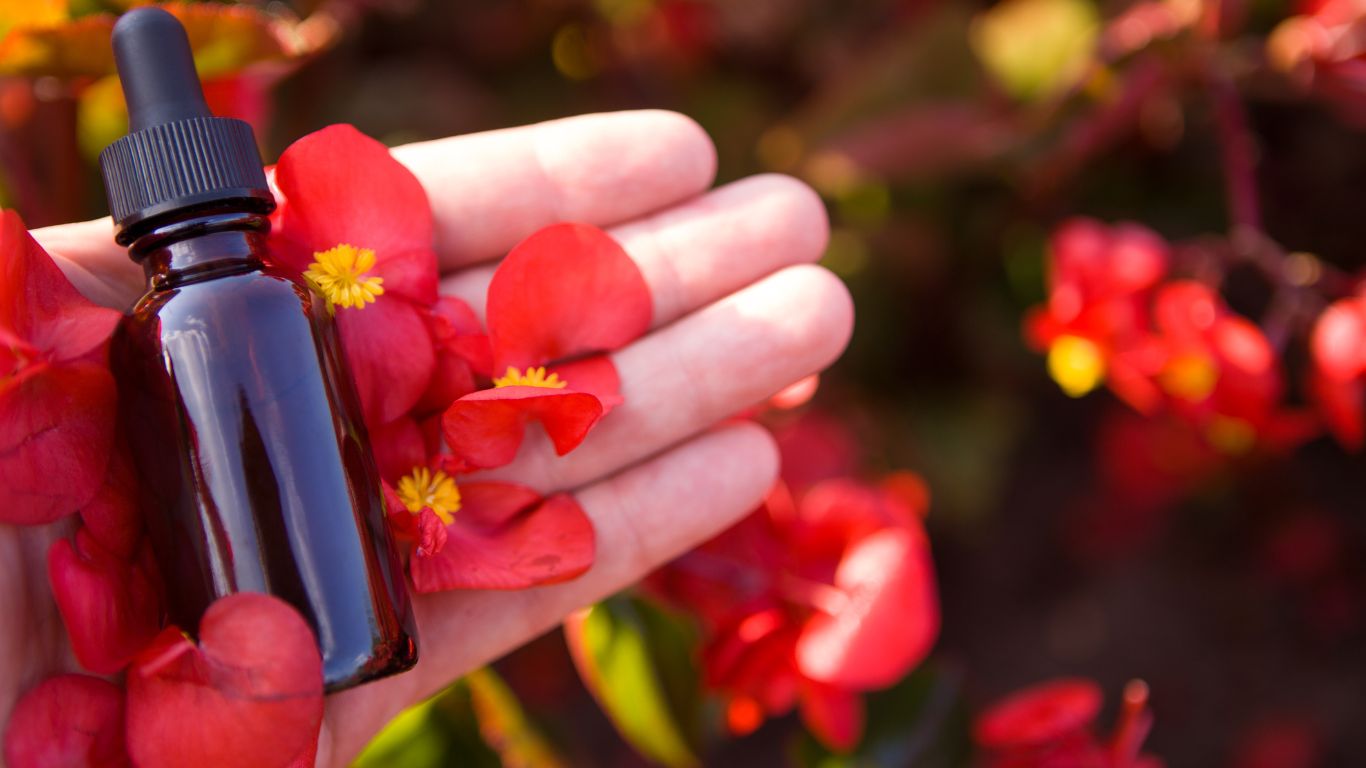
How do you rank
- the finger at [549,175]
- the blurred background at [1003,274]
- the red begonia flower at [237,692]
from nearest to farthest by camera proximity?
the red begonia flower at [237,692]
the finger at [549,175]
the blurred background at [1003,274]

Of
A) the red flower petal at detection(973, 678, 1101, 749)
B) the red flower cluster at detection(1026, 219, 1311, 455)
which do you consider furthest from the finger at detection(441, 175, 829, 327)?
the red flower petal at detection(973, 678, 1101, 749)

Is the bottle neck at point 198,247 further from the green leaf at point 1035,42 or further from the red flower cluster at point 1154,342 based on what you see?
the green leaf at point 1035,42

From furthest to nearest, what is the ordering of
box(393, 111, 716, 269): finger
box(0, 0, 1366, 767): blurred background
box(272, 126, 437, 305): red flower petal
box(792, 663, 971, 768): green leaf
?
box(0, 0, 1366, 767): blurred background < box(792, 663, 971, 768): green leaf < box(393, 111, 716, 269): finger < box(272, 126, 437, 305): red flower petal

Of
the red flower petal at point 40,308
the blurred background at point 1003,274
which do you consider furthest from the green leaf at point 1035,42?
the red flower petal at point 40,308

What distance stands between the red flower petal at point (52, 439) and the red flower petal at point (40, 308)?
0.04 feet

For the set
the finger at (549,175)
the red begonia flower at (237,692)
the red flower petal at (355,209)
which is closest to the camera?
the red begonia flower at (237,692)

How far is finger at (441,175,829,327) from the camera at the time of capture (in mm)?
658

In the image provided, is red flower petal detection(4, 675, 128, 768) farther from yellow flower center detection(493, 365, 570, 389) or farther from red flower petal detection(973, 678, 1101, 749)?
red flower petal detection(973, 678, 1101, 749)

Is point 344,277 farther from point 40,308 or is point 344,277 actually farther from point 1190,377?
point 1190,377

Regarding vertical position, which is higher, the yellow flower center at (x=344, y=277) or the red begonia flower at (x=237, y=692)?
the yellow flower center at (x=344, y=277)

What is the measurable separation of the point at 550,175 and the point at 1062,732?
472 mm

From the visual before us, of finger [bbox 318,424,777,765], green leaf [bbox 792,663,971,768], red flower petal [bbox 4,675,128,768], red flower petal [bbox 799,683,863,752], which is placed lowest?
green leaf [bbox 792,663,971,768]

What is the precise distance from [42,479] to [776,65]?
91 cm

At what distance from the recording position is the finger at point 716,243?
66 cm
